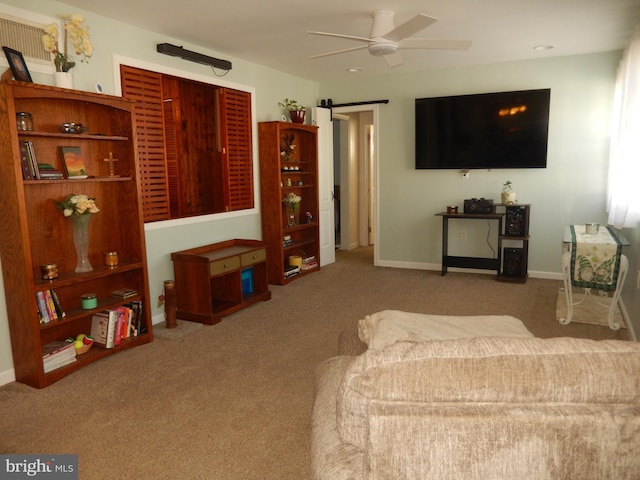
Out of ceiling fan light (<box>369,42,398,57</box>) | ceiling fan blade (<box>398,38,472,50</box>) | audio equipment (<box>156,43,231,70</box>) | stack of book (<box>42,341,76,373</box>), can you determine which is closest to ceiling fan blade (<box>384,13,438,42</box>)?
ceiling fan light (<box>369,42,398,57</box>)

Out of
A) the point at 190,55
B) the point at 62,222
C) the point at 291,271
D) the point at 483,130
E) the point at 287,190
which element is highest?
the point at 190,55

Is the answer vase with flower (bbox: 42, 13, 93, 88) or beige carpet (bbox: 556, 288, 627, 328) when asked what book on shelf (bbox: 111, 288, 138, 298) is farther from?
beige carpet (bbox: 556, 288, 627, 328)

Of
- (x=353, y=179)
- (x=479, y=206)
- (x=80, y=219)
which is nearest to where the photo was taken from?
(x=80, y=219)

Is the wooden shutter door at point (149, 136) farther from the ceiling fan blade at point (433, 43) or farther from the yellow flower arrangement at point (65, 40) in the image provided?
the ceiling fan blade at point (433, 43)

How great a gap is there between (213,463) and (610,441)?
1786mm

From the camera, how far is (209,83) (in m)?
4.79

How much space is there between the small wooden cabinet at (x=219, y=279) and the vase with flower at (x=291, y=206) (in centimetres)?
92

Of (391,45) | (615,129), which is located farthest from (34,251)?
(615,129)

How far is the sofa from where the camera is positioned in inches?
38.0

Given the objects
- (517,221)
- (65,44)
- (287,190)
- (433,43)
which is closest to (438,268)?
(517,221)

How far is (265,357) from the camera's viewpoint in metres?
3.49

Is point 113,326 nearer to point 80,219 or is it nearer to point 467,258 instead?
point 80,219

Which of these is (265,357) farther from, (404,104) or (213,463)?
(404,104)

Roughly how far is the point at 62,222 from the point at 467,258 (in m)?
4.54
